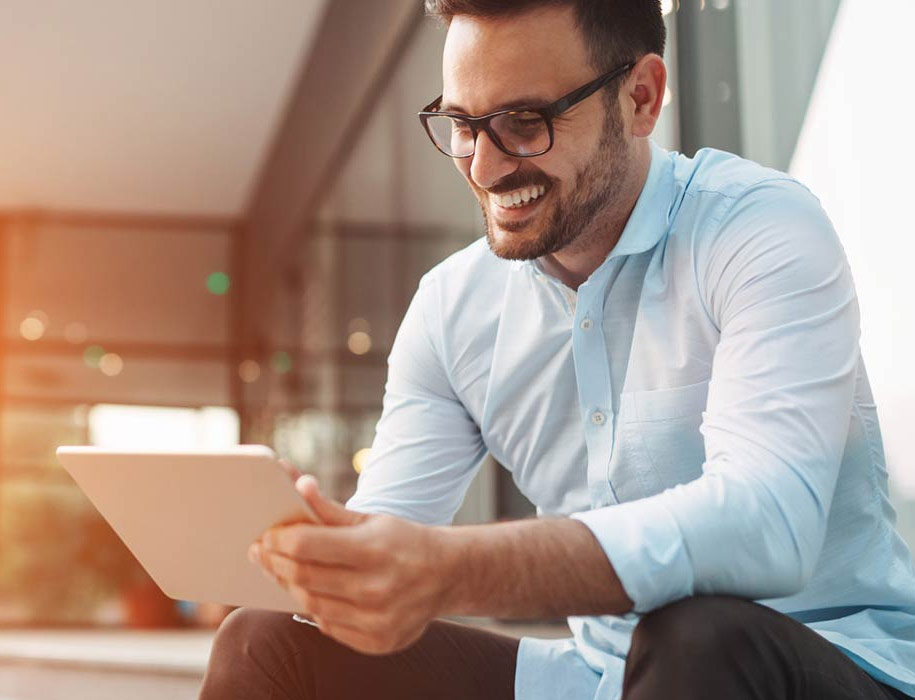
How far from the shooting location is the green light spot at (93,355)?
319 inches

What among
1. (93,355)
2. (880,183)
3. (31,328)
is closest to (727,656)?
(880,183)

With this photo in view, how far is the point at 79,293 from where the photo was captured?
27.0 ft

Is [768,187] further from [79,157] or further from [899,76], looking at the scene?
[79,157]

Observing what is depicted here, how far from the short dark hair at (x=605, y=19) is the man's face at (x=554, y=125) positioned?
0.01m

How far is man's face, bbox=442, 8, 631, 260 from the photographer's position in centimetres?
135

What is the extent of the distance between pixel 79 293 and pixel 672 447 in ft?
25.2

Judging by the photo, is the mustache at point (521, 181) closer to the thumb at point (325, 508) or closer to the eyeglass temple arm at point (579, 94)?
the eyeglass temple arm at point (579, 94)

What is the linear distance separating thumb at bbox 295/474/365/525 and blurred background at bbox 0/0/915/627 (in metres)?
0.98

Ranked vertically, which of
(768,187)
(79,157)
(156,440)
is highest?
(79,157)

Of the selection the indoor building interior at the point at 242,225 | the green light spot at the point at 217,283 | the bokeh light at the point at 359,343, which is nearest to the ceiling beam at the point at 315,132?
the indoor building interior at the point at 242,225

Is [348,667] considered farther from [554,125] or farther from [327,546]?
[554,125]

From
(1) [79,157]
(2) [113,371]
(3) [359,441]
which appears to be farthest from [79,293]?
(3) [359,441]

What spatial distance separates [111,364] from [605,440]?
7.39 m

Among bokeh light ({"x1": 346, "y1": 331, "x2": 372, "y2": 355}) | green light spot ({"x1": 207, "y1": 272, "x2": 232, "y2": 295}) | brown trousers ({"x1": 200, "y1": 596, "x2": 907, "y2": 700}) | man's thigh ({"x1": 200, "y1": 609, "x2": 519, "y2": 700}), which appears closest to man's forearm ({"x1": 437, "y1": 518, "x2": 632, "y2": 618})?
brown trousers ({"x1": 200, "y1": 596, "x2": 907, "y2": 700})
